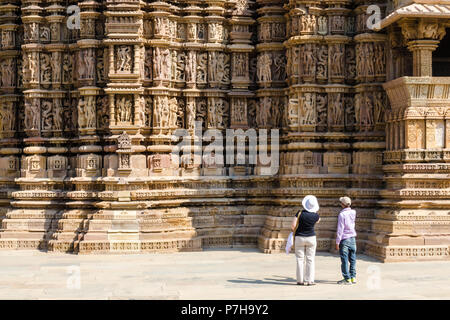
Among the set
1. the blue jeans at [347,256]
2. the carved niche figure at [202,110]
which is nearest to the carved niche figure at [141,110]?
the carved niche figure at [202,110]

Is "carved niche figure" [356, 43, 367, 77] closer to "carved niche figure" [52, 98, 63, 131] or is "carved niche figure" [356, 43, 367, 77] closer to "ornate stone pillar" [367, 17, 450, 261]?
"ornate stone pillar" [367, 17, 450, 261]

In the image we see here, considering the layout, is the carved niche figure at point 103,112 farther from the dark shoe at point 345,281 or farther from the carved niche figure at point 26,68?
the dark shoe at point 345,281

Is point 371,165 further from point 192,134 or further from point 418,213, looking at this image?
point 192,134

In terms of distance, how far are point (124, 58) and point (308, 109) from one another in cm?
508

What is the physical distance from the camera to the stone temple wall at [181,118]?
17047 millimetres

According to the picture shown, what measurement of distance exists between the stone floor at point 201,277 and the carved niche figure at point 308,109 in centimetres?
367

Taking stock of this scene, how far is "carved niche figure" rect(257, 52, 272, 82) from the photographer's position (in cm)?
1852

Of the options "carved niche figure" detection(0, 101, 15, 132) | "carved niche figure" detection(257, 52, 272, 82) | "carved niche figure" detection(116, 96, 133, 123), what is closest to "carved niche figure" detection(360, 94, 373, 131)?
"carved niche figure" detection(257, 52, 272, 82)

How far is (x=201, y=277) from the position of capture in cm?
1322

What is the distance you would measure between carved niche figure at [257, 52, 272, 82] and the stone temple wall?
0.04 meters

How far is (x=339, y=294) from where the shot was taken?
→ 1144 centimetres

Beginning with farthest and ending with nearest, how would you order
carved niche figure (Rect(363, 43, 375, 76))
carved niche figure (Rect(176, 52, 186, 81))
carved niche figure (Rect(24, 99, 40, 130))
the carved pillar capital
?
carved niche figure (Rect(176, 52, 186, 81)), carved niche figure (Rect(24, 99, 40, 130)), carved niche figure (Rect(363, 43, 375, 76)), the carved pillar capital

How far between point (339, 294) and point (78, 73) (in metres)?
9.89

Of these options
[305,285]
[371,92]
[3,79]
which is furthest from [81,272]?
[371,92]
